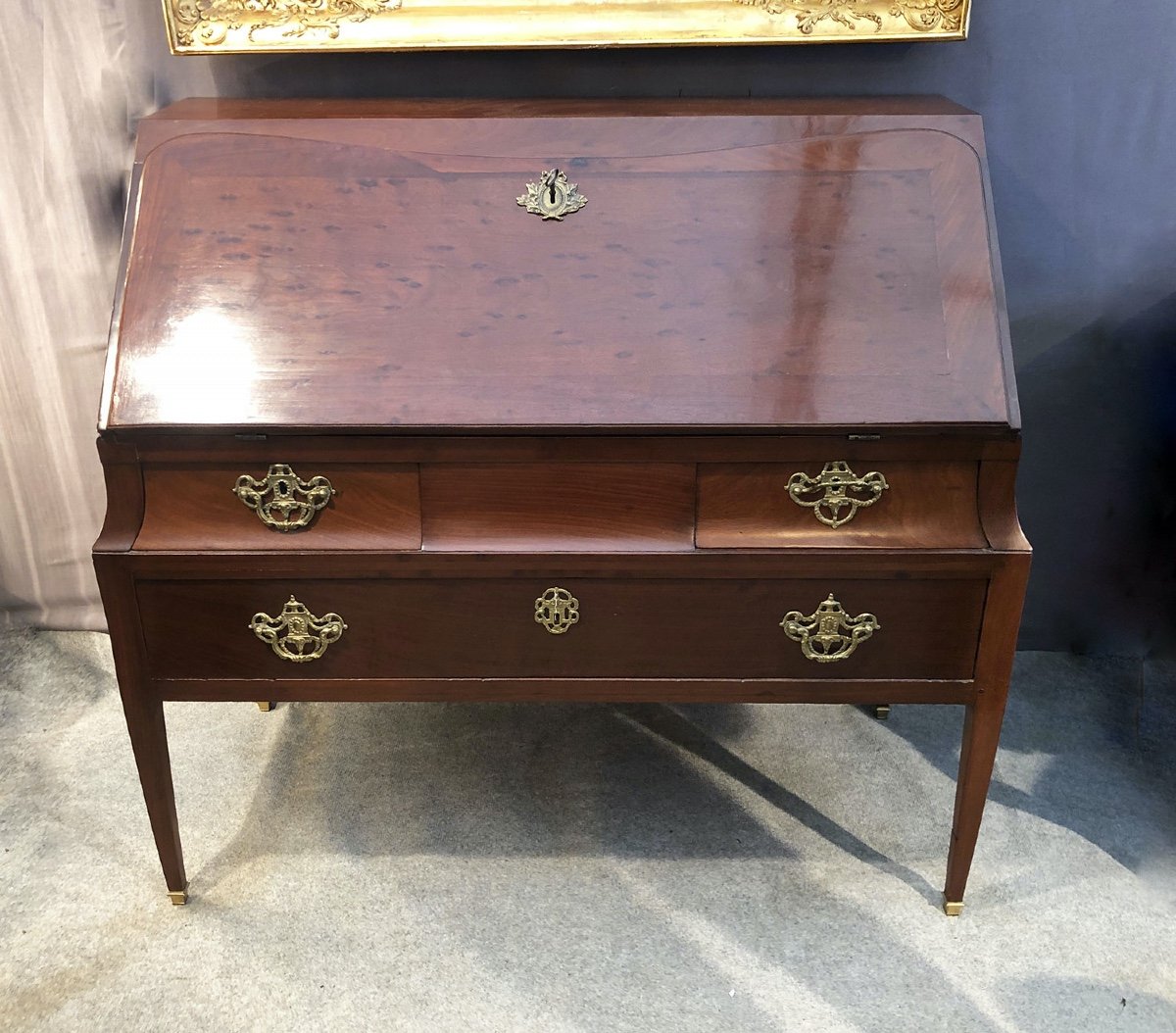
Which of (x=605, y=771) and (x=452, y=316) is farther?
(x=605, y=771)

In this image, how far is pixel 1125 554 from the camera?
2273 mm

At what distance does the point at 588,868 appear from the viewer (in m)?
1.79

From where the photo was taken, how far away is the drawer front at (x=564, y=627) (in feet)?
4.88

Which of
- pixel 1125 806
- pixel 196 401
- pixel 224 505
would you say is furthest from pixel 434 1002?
pixel 1125 806

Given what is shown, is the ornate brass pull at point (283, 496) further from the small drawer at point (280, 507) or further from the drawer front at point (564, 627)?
the drawer front at point (564, 627)

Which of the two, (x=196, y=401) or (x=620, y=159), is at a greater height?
(x=620, y=159)

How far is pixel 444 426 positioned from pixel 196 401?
363mm

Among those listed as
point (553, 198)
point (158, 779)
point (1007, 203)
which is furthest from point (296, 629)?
point (1007, 203)

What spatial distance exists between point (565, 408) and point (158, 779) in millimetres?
930

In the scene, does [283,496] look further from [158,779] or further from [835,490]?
[835,490]

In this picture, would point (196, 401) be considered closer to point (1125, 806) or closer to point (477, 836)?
point (477, 836)

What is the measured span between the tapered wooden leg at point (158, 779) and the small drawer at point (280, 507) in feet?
0.99

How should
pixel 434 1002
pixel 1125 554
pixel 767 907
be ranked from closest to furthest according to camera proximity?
pixel 434 1002
pixel 767 907
pixel 1125 554

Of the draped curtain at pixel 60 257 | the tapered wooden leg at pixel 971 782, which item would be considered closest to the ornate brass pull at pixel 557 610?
the tapered wooden leg at pixel 971 782
